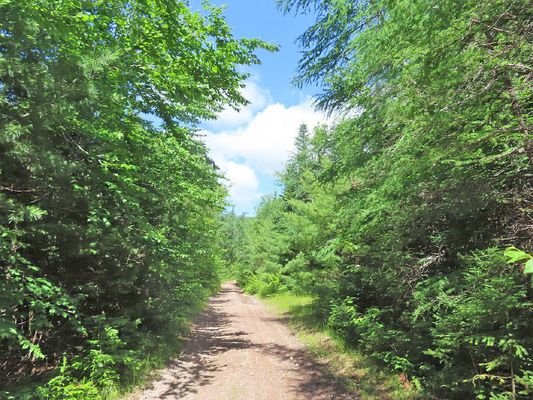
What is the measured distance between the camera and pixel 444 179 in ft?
17.5

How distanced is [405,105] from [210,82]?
4008 millimetres

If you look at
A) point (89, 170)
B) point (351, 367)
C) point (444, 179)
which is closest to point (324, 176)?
point (444, 179)

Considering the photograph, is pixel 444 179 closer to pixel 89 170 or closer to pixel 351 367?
pixel 351 367

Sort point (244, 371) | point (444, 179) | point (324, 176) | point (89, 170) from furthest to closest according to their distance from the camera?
point (244, 371) < point (324, 176) < point (89, 170) < point (444, 179)

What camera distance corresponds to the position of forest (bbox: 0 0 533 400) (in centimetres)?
418

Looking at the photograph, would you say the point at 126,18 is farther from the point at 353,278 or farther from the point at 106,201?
the point at 353,278

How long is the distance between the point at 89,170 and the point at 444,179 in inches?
210

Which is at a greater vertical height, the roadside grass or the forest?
A: the forest

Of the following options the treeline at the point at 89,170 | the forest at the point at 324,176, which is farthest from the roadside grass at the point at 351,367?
the treeline at the point at 89,170

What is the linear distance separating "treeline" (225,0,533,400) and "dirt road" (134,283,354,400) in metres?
1.68

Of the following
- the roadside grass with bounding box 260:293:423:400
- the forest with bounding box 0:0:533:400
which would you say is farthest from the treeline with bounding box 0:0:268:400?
the roadside grass with bounding box 260:293:423:400

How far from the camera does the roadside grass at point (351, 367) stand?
6798 millimetres

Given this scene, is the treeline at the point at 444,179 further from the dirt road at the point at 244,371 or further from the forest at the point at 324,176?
the dirt road at the point at 244,371

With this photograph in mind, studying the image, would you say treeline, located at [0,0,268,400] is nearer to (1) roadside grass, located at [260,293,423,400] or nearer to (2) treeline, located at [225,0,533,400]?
(2) treeline, located at [225,0,533,400]
